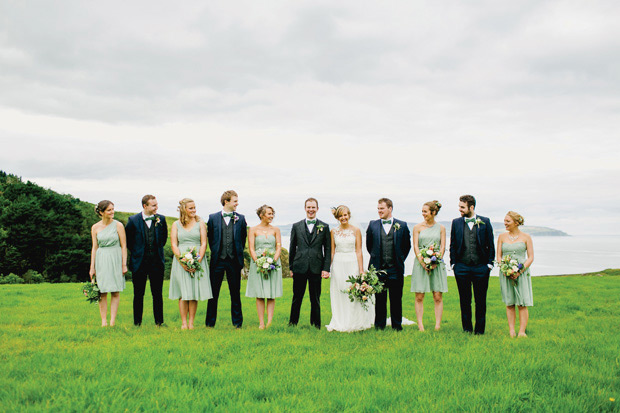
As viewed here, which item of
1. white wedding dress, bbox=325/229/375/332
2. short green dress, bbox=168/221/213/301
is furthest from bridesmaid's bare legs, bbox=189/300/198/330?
white wedding dress, bbox=325/229/375/332

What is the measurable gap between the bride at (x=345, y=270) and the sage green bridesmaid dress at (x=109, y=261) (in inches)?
197

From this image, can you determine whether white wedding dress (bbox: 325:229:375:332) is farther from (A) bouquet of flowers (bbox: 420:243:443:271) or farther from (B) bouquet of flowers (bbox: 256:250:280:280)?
(A) bouquet of flowers (bbox: 420:243:443:271)

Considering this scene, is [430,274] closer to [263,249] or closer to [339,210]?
[339,210]

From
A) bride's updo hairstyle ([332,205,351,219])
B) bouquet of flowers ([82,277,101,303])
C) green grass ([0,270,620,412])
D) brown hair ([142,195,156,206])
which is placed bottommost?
green grass ([0,270,620,412])

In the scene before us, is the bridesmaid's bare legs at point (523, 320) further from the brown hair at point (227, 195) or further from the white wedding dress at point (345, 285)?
the brown hair at point (227, 195)

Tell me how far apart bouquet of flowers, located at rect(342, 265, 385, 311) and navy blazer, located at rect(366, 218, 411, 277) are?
380 mm

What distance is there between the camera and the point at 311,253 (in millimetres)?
10039

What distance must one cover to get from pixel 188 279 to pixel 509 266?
7031 millimetres

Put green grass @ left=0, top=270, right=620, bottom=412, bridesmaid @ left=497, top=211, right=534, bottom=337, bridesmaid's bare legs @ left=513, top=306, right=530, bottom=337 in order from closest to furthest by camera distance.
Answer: green grass @ left=0, top=270, right=620, bottom=412 → bridesmaid @ left=497, top=211, right=534, bottom=337 → bridesmaid's bare legs @ left=513, top=306, right=530, bottom=337

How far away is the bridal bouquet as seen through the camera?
29.8 ft

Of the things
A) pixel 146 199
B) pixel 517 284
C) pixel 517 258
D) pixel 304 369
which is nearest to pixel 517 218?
pixel 517 258

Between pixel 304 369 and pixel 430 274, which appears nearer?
pixel 304 369

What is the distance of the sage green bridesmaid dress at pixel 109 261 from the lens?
10.1 m

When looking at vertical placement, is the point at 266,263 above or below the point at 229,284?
above
